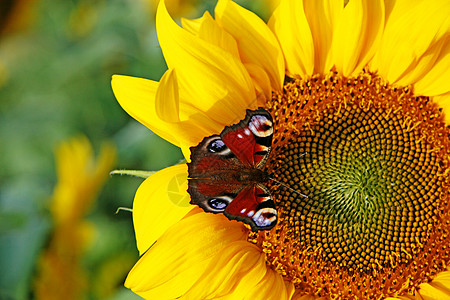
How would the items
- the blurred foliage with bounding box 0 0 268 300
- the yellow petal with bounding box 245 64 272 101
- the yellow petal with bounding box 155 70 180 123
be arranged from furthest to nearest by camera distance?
the blurred foliage with bounding box 0 0 268 300
the yellow petal with bounding box 245 64 272 101
the yellow petal with bounding box 155 70 180 123

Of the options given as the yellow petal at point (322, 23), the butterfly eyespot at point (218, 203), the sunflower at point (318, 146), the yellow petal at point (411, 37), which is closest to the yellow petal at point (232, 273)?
the sunflower at point (318, 146)

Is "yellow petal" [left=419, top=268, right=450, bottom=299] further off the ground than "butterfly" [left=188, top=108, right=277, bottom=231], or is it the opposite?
"butterfly" [left=188, top=108, right=277, bottom=231]

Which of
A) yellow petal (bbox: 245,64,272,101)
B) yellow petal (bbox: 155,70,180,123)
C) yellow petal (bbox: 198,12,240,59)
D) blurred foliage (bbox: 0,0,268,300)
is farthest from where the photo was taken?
blurred foliage (bbox: 0,0,268,300)

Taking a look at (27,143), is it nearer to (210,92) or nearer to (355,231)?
(210,92)

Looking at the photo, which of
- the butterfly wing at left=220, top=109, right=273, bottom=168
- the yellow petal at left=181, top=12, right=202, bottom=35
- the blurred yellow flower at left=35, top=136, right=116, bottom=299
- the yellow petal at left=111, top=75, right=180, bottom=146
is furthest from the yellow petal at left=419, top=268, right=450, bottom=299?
the blurred yellow flower at left=35, top=136, right=116, bottom=299

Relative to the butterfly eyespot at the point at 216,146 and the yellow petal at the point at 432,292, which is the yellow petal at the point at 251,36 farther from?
the yellow petal at the point at 432,292

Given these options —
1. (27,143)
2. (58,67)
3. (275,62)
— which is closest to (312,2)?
(275,62)

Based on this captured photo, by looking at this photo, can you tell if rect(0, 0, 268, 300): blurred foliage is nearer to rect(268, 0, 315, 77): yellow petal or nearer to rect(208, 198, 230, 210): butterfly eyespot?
rect(268, 0, 315, 77): yellow petal

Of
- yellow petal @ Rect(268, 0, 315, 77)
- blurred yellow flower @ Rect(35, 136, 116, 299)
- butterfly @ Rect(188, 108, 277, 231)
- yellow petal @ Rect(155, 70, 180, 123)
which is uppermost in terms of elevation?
yellow petal @ Rect(268, 0, 315, 77)
